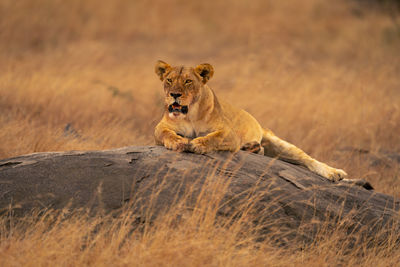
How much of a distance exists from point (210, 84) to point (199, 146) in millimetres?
8874

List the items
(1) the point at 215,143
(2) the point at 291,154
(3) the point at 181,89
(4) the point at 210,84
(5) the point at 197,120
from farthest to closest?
→ (4) the point at 210,84 → (2) the point at 291,154 → (5) the point at 197,120 → (1) the point at 215,143 → (3) the point at 181,89

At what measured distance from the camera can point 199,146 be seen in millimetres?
5512

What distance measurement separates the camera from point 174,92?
545 cm

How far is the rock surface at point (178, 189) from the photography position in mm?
4754

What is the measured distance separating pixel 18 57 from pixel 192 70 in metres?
10.6

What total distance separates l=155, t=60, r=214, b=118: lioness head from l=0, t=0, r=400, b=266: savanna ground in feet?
4.59

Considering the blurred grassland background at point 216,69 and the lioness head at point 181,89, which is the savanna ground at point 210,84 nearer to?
the blurred grassland background at point 216,69


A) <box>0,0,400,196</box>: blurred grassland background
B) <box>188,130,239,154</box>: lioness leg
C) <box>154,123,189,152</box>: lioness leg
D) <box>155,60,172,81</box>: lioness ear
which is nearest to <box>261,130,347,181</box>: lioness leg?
<box>188,130,239,154</box>: lioness leg

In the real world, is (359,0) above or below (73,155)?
above

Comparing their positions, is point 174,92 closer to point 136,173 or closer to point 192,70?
point 192,70

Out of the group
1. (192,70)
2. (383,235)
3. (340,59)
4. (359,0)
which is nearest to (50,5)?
(340,59)

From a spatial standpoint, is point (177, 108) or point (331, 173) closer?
point (177, 108)

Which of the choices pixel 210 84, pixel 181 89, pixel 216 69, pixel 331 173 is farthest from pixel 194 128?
pixel 216 69

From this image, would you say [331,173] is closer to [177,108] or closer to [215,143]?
[215,143]
